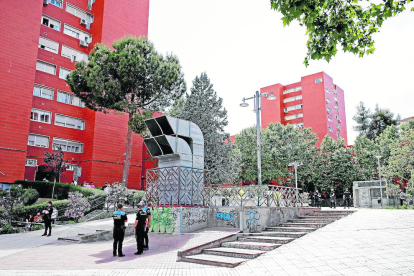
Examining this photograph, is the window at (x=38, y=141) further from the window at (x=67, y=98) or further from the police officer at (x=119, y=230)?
the police officer at (x=119, y=230)

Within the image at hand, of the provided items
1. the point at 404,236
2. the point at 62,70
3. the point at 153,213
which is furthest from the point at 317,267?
the point at 62,70

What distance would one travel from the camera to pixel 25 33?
29344 millimetres

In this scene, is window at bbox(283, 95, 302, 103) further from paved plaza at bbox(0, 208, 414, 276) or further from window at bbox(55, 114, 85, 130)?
paved plaza at bbox(0, 208, 414, 276)

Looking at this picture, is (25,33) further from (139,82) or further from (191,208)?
(191,208)

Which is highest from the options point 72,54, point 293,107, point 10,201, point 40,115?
point 293,107

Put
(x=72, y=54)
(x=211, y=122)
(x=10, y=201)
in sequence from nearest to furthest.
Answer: (x=10, y=201), (x=211, y=122), (x=72, y=54)

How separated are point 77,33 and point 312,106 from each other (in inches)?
1665

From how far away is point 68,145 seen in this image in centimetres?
3306

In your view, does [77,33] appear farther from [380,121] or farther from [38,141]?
[380,121]

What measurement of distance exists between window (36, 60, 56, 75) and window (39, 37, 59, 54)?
1.54 m

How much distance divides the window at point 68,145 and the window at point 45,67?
7250mm

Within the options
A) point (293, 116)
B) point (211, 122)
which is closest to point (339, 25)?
point (211, 122)


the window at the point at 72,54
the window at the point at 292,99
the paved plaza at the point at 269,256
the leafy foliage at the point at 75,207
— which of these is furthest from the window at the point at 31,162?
the window at the point at 292,99

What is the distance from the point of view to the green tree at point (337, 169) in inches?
1580
